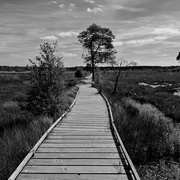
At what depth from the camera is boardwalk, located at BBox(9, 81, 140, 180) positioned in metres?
3.80

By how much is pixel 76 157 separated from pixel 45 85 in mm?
5230

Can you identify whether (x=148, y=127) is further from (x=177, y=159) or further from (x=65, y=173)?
(x=65, y=173)

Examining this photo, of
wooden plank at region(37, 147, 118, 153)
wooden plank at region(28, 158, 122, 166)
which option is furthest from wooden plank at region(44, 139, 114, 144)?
wooden plank at region(28, 158, 122, 166)

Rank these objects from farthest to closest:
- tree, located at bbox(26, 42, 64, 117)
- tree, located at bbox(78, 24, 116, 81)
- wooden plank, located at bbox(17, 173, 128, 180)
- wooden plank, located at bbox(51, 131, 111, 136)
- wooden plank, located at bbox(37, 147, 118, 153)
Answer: tree, located at bbox(78, 24, 116, 81) < tree, located at bbox(26, 42, 64, 117) < wooden plank, located at bbox(51, 131, 111, 136) < wooden plank, located at bbox(37, 147, 118, 153) < wooden plank, located at bbox(17, 173, 128, 180)

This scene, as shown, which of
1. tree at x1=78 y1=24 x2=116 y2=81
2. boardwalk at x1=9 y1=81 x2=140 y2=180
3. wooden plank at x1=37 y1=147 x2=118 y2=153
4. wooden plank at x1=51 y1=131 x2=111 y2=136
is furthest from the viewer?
tree at x1=78 y1=24 x2=116 y2=81

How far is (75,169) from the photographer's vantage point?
402 centimetres

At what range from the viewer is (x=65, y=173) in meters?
3.87

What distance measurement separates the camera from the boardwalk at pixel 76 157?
380 centimetres

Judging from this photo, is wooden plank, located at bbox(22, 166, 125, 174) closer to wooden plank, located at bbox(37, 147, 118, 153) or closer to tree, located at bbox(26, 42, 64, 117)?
wooden plank, located at bbox(37, 147, 118, 153)

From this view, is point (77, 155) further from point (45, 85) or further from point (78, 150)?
point (45, 85)

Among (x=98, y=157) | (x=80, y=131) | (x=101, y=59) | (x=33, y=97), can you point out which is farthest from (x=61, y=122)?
(x=101, y=59)

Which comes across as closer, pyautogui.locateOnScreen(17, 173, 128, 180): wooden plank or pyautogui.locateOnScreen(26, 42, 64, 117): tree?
pyautogui.locateOnScreen(17, 173, 128, 180): wooden plank

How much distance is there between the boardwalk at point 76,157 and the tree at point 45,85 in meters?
2.24

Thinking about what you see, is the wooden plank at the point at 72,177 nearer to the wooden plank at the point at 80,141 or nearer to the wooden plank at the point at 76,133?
the wooden plank at the point at 80,141
